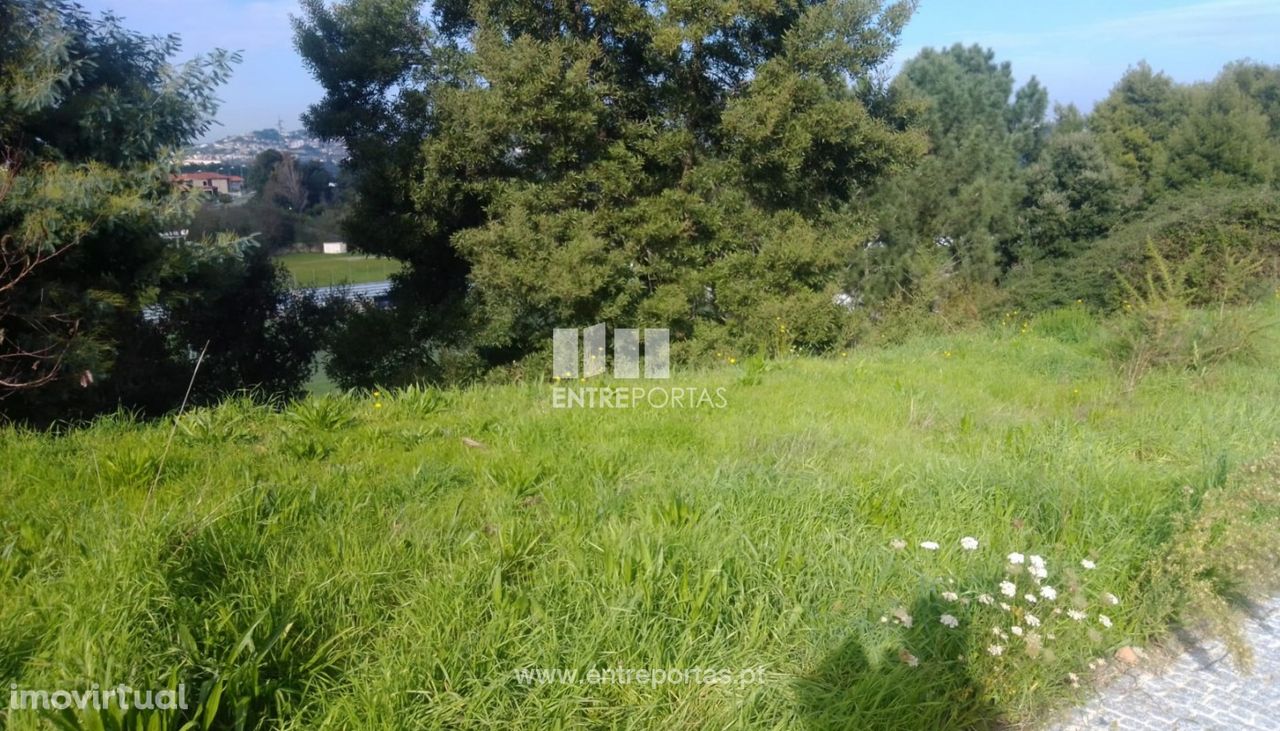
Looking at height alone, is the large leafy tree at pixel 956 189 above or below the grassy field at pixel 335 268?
above

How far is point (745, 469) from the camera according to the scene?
13.1 ft

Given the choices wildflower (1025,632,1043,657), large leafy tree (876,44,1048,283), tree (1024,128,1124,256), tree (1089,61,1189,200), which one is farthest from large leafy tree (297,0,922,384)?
tree (1089,61,1189,200)

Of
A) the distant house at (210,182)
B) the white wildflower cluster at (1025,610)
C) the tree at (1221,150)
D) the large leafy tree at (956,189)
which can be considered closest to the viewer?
the white wildflower cluster at (1025,610)

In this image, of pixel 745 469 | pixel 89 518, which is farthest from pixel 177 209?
pixel 745 469

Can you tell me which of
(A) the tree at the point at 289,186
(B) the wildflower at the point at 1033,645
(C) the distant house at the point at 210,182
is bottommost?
(B) the wildflower at the point at 1033,645

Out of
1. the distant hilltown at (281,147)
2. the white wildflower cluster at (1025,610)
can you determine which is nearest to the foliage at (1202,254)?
the white wildflower cluster at (1025,610)

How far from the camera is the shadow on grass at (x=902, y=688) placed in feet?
8.11

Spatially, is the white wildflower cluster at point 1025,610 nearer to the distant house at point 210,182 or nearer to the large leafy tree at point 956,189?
the distant house at point 210,182

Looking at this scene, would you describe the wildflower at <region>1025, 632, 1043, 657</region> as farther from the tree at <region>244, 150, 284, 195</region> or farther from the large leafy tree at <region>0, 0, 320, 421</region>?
the tree at <region>244, 150, 284, 195</region>

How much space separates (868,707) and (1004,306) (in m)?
22.1

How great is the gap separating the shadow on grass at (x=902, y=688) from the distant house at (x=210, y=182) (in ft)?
22.5

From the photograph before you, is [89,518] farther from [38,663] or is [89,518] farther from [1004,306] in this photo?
[1004,306]

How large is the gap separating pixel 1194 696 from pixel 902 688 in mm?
1022

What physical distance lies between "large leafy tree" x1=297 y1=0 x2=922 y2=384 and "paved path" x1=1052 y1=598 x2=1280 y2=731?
8.84 m
